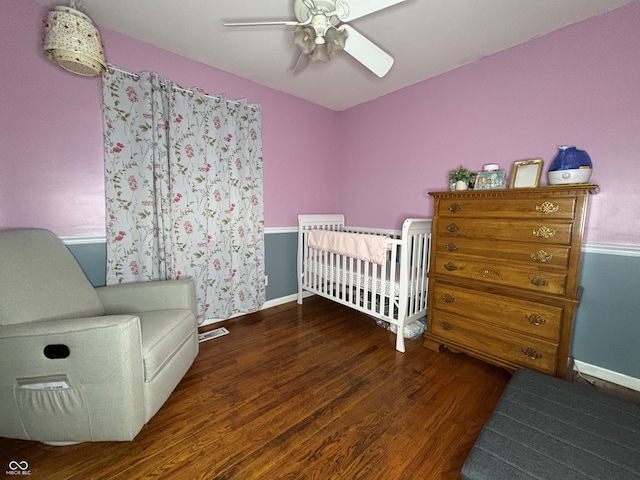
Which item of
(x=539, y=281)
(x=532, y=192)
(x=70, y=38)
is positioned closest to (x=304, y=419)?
(x=539, y=281)

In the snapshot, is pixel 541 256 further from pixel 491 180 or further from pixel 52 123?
pixel 52 123

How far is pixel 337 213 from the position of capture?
338 centimetres

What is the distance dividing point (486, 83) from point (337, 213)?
191 cm

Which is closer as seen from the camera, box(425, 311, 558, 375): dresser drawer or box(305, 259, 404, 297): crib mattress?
box(425, 311, 558, 375): dresser drawer

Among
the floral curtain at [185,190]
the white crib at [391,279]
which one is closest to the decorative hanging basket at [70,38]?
the floral curtain at [185,190]

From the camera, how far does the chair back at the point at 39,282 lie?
47.9 inches

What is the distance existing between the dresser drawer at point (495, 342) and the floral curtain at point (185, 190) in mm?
1687

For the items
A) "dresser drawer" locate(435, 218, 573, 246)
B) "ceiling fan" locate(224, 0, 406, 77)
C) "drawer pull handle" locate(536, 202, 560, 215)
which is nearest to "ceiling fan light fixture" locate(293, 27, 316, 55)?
"ceiling fan" locate(224, 0, 406, 77)

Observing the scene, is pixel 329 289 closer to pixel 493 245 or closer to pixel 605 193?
pixel 493 245

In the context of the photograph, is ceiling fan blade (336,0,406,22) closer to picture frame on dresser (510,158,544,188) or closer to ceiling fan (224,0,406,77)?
Result: ceiling fan (224,0,406,77)

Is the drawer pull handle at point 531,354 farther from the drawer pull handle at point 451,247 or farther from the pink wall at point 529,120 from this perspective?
the pink wall at point 529,120

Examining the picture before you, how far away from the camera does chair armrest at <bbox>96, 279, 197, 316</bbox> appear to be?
1.66m

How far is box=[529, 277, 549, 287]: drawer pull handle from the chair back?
8.32 feet

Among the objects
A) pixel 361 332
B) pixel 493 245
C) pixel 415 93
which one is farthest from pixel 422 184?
pixel 361 332
